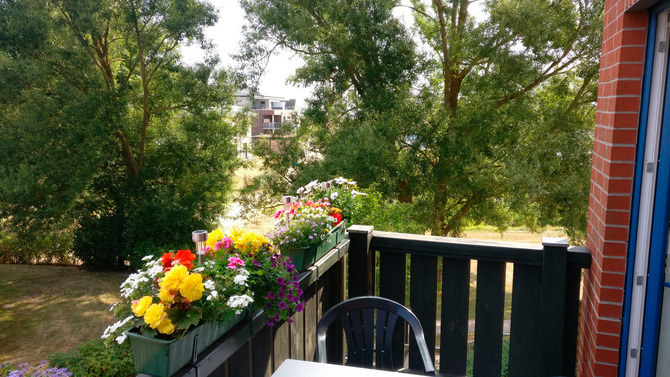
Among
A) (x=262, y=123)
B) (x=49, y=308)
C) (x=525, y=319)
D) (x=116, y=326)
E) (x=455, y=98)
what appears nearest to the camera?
(x=116, y=326)

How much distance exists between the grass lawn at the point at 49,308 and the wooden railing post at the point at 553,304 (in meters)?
9.06

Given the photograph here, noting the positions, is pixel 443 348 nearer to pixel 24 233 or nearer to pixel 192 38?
pixel 192 38

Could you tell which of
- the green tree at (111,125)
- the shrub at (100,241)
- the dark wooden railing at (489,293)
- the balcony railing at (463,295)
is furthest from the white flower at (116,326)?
the shrub at (100,241)

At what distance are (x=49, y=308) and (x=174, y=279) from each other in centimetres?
1162

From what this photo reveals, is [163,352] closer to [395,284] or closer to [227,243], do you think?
[227,243]

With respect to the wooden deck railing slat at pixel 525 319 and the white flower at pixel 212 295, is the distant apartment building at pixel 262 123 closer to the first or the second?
the wooden deck railing slat at pixel 525 319

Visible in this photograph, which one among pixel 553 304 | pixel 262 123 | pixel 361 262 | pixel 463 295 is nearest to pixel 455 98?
pixel 262 123

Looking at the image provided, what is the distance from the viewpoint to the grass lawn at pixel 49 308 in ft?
30.1

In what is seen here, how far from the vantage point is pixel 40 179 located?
35.0 ft

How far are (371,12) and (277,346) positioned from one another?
27.5ft

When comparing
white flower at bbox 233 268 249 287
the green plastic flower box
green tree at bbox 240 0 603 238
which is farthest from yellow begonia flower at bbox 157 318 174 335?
green tree at bbox 240 0 603 238

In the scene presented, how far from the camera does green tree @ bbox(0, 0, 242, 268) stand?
32.8 feet

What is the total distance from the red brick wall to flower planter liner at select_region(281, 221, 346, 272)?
45.0 inches

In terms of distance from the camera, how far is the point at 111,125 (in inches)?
417
